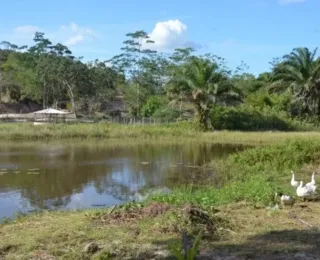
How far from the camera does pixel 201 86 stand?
34844 millimetres

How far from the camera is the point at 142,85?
209 ft

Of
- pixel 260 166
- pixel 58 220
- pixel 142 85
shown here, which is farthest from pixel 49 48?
pixel 58 220

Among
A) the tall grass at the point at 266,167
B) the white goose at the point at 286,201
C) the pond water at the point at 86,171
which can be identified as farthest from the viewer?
the pond water at the point at 86,171

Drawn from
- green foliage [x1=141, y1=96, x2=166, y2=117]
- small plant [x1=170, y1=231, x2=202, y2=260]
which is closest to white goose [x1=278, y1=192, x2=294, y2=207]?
small plant [x1=170, y1=231, x2=202, y2=260]

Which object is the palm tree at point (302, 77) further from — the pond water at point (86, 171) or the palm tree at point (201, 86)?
the pond water at point (86, 171)

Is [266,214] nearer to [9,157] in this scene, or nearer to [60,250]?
[60,250]

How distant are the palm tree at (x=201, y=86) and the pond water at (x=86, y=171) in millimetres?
7827

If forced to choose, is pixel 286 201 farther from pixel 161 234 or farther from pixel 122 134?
pixel 122 134

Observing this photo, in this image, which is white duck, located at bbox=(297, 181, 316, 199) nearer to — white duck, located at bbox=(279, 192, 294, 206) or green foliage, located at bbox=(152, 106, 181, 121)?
white duck, located at bbox=(279, 192, 294, 206)

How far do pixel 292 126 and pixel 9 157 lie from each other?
2435 cm

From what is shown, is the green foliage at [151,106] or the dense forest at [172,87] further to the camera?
the green foliage at [151,106]

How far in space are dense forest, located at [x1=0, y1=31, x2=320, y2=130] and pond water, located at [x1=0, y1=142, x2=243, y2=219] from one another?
8.88 meters

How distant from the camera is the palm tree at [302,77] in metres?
39.6

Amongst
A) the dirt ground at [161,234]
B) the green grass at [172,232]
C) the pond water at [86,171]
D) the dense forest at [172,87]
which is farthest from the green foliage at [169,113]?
the dirt ground at [161,234]
